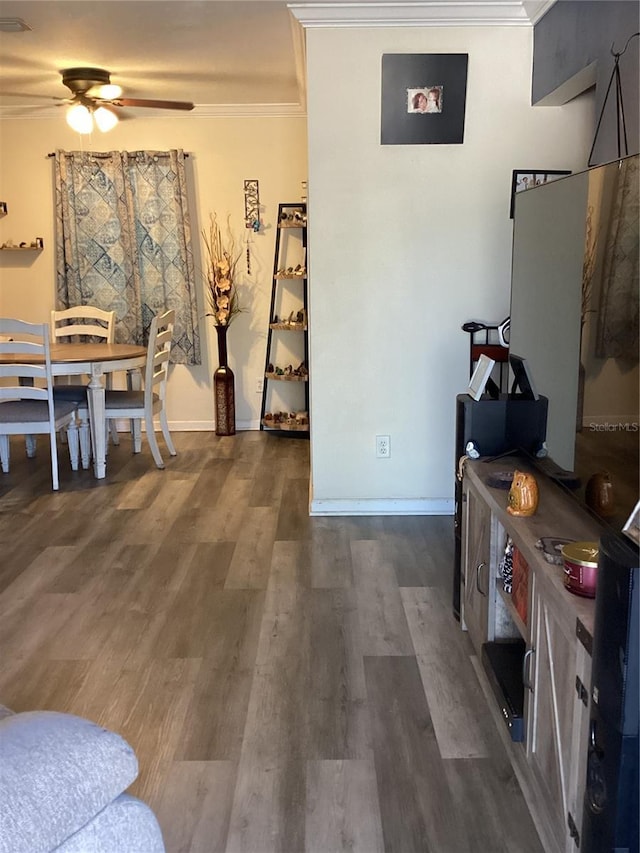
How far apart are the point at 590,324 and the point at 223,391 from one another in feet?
13.2

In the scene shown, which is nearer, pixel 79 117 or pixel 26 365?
pixel 26 365

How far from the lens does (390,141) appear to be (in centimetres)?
337

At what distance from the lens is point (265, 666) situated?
231 cm

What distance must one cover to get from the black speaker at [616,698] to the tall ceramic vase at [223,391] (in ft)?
14.9

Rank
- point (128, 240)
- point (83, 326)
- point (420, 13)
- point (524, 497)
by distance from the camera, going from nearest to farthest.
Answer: point (524, 497) < point (420, 13) < point (83, 326) < point (128, 240)

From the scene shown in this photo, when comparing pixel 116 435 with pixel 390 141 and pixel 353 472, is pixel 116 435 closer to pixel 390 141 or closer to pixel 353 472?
pixel 353 472

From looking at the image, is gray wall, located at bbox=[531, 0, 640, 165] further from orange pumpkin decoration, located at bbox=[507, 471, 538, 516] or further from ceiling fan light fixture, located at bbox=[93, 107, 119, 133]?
ceiling fan light fixture, located at bbox=[93, 107, 119, 133]

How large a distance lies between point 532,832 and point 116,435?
4252 millimetres

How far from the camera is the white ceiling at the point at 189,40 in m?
3.21

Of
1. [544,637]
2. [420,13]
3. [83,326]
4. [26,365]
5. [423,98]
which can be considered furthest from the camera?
[83,326]

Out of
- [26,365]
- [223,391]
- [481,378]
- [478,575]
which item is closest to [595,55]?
[481,378]

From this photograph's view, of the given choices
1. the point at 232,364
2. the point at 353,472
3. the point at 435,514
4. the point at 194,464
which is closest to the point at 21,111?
the point at 232,364

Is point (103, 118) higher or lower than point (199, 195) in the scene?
higher

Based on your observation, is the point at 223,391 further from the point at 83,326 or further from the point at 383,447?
the point at 383,447
